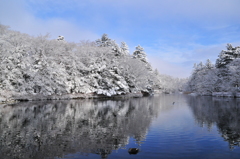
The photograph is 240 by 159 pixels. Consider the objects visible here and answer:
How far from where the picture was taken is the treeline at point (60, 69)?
28.7 meters

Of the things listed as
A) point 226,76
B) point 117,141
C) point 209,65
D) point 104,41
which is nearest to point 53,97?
point 104,41

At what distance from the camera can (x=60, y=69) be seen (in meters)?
35.5

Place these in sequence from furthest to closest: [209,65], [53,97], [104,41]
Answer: [209,65] < [104,41] < [53,97]

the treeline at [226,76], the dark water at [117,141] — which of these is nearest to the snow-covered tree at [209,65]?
the treeline at [226,76]

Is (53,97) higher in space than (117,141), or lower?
higher

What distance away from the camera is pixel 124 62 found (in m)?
45.7

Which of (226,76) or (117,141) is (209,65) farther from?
(117,141)

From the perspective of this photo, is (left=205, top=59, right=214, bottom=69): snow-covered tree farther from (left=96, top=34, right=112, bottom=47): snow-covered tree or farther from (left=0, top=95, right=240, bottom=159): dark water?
(left=0, top=95, right=240, bottom=159): dark water

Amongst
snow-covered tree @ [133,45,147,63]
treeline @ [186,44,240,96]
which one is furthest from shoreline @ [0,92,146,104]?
treeline @ [186,44,240,96]

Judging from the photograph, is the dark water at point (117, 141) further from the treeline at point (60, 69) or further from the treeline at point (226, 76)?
the treeline at point (226, 76)

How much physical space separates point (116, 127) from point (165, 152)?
15.7ft

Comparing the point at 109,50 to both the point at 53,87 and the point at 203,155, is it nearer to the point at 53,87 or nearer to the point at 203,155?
the point at 53,87

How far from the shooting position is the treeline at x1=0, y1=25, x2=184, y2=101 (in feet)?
94.2

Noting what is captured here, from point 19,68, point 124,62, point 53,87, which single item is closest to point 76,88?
point 53,87
